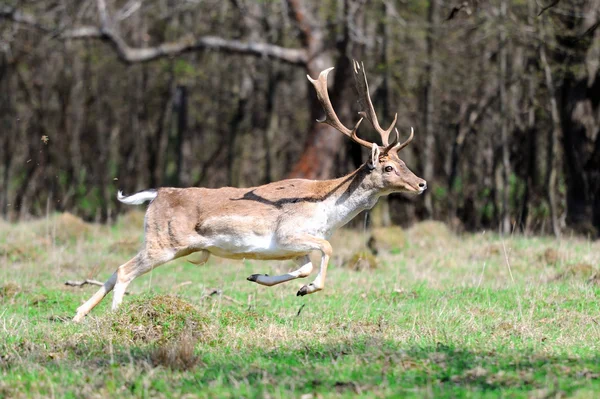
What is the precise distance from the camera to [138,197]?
9906 millimetres

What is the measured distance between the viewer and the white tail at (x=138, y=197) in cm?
975

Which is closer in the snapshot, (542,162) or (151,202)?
(151,202)

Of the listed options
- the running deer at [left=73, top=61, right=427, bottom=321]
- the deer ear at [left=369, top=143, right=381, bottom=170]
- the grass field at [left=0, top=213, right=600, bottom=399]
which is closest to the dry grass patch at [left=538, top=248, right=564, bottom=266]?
the grass field at [left=0, top=213, right=600, bottom=399]

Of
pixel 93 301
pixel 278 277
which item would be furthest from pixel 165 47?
pixel 278 277

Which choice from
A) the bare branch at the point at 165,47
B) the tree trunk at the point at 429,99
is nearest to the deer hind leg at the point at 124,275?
the bare branch at the point at 165,47

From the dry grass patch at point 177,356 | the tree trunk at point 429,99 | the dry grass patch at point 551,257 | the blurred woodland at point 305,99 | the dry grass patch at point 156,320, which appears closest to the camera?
the dry grass patch at point 177,356

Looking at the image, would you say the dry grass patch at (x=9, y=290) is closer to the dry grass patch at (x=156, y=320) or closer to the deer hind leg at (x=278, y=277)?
the dry grass patch at (x=156, y=320)

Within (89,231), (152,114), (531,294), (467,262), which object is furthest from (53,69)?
(531,294)

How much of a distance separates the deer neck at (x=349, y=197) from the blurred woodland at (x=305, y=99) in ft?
17.1

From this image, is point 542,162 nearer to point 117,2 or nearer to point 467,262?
point 467,262

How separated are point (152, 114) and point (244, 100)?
435 centimetres

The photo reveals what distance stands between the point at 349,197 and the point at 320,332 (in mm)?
2212

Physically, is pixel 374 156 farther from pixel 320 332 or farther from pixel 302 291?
pixel 320 332

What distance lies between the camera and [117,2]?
85.4 feet
